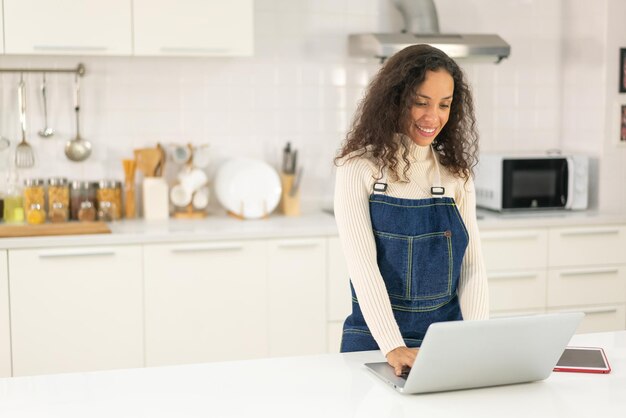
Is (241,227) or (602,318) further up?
(241,227)

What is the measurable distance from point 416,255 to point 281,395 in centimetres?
61

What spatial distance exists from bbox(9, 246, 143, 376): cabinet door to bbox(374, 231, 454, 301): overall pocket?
63.0 inches

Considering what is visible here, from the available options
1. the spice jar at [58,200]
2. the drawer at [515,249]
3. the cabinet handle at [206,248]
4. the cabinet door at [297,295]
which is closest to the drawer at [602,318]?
the drawer at [515,249]

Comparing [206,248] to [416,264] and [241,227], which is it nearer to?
[241,227]

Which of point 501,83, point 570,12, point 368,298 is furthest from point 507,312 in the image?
point 368,298

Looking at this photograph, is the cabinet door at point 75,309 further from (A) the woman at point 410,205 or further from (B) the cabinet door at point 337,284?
(A) the woman at point 410,205

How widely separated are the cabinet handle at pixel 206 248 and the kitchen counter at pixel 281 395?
5.39ft

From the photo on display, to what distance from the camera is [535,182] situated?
13.4ft

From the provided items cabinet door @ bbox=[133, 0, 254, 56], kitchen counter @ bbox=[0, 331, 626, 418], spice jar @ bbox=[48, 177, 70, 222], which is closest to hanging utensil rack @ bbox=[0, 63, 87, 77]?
cabinet door @ bbox=[133, 0, 254, 56]

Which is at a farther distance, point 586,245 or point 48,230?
point 586,245

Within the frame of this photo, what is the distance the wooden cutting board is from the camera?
136 inches

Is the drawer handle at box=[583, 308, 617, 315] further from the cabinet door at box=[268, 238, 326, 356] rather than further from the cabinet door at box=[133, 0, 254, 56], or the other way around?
the cabinet door at box=[133, 0, 254, 56]

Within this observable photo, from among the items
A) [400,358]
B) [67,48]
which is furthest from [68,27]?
[400,358]

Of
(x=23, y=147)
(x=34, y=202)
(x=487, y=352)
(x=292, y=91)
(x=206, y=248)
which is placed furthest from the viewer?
(x=292, y=91)
